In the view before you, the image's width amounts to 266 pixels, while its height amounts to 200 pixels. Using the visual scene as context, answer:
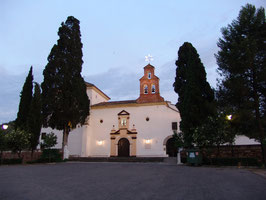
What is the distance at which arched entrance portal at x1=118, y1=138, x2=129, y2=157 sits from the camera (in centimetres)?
2656

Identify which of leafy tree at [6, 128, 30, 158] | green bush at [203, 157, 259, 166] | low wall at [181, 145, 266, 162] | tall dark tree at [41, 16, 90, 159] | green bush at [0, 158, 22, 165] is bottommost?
green bush at [0, 158, 22, 165]

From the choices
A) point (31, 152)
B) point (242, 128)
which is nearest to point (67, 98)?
point (31, 152)

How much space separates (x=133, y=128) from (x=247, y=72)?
50.8 ft

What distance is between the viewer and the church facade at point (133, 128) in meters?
25.6

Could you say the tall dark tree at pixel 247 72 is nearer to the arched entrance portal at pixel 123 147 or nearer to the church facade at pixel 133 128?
the church facade at pixel 133 128

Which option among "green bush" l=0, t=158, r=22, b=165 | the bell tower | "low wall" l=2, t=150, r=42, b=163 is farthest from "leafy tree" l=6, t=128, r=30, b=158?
the bell tower

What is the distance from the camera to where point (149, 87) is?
91.1 feet

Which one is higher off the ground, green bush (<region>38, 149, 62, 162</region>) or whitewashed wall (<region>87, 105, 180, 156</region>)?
whitewashed wall (<region>87, 105, 180, 156</region>)

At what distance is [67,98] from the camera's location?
70.9ft

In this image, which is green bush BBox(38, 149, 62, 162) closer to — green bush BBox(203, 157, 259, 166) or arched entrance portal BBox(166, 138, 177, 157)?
arched entrance portal BBox(166, 138, 177, 157)

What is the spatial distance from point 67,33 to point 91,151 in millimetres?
15344

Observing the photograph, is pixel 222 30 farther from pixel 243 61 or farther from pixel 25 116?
pixel 25 116

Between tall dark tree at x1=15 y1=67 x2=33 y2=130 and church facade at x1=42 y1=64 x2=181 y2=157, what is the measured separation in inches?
314

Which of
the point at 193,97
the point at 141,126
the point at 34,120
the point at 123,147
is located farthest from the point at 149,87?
the point at 34,120
